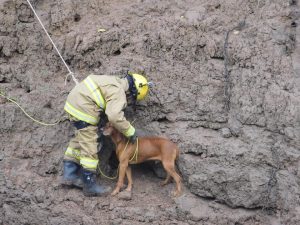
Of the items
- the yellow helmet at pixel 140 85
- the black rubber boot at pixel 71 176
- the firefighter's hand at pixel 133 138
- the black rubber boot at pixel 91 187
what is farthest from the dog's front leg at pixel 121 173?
the yellow helmet at pixel 140 85

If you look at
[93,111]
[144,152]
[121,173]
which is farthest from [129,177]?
[93,111]

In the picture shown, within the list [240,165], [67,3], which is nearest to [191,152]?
[240,165]

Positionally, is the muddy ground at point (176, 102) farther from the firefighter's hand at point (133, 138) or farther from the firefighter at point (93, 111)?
the firefighter's hand at point (133, 138)

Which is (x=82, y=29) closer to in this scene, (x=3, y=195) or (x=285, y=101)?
(x=3, y=195)

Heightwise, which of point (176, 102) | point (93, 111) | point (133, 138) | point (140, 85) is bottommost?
point (133, 138)

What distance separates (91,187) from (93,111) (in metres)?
1.17

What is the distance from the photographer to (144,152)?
7.65 m

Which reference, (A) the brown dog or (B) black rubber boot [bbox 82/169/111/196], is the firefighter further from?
(A) the brown dog

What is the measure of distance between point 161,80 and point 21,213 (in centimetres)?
299

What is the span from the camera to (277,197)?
7.20 metres

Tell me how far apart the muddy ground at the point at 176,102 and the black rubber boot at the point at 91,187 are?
0.11m

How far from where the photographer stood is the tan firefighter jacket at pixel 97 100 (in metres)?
7.16

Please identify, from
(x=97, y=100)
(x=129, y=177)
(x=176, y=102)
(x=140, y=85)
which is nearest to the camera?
(x=97, y=100)

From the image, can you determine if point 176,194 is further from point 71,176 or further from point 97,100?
point 97,100
